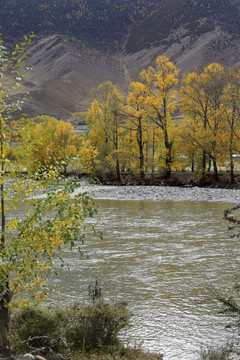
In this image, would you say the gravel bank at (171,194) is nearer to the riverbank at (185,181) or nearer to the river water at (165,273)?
the riverbank at (185,181)

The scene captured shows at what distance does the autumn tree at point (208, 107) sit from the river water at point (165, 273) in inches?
609

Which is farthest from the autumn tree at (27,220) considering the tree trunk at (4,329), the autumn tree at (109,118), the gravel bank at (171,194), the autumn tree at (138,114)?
the autumn tree at (109,118)

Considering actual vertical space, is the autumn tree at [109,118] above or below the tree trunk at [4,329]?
above

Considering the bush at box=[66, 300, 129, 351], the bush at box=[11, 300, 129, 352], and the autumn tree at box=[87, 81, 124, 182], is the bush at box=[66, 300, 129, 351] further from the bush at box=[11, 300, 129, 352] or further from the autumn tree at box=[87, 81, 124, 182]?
the autumn tree at box=[87, 81, 124, 182]

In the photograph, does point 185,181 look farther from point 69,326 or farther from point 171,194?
point 69,326

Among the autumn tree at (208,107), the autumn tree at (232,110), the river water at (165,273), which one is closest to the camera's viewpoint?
the river water at (165,273)

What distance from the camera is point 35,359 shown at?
6262 mm

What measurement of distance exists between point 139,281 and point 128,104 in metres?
40.2

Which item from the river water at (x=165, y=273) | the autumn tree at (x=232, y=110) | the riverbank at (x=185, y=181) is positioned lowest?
the river water at (x=165, y=273)

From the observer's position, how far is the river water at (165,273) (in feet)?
29.0

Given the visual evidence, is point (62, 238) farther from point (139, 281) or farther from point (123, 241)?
point (123, 241)

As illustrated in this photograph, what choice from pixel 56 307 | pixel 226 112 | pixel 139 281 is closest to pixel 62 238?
Result: pixel 56 307

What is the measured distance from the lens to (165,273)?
13719 mm

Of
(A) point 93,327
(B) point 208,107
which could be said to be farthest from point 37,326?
(B) point 208,107
